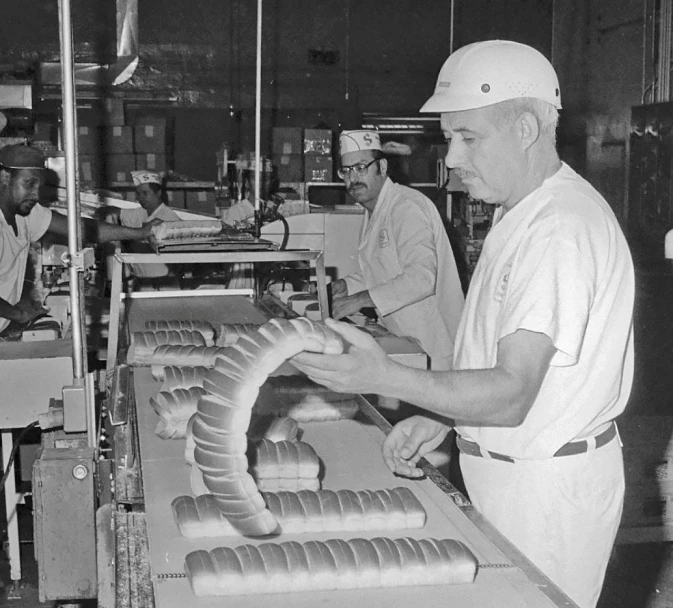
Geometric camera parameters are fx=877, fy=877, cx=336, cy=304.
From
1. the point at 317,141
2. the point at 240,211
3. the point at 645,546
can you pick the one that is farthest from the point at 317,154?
the point at 645,546

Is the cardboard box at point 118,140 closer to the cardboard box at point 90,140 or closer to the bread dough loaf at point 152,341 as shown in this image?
the cardboard box at point 90,140

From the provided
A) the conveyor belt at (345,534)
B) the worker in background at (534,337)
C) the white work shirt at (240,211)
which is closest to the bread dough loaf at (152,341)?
the conveyor belt at (345,534)

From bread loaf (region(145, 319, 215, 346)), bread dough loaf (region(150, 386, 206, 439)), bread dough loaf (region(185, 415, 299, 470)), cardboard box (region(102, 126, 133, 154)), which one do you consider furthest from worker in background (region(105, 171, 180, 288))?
bread dough loaf (region(185, 415, 299, 470))

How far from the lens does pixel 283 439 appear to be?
6.68ft

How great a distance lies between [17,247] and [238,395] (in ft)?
12.3

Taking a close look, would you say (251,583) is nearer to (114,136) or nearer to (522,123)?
(522,123)

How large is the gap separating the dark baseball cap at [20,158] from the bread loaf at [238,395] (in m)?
3.48

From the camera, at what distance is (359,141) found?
14.7 ft

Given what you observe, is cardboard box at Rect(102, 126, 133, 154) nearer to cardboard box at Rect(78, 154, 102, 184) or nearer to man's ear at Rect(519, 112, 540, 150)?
cardboard box at Rect(78, 154, 102, 184)

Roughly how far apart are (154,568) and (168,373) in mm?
1007

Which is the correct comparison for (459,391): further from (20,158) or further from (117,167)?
(117,167)

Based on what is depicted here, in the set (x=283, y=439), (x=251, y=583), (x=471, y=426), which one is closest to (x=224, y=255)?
(x=283, y=439)

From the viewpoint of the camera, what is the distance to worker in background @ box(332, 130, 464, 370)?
4.03m

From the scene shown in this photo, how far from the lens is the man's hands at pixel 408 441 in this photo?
1928 mm
